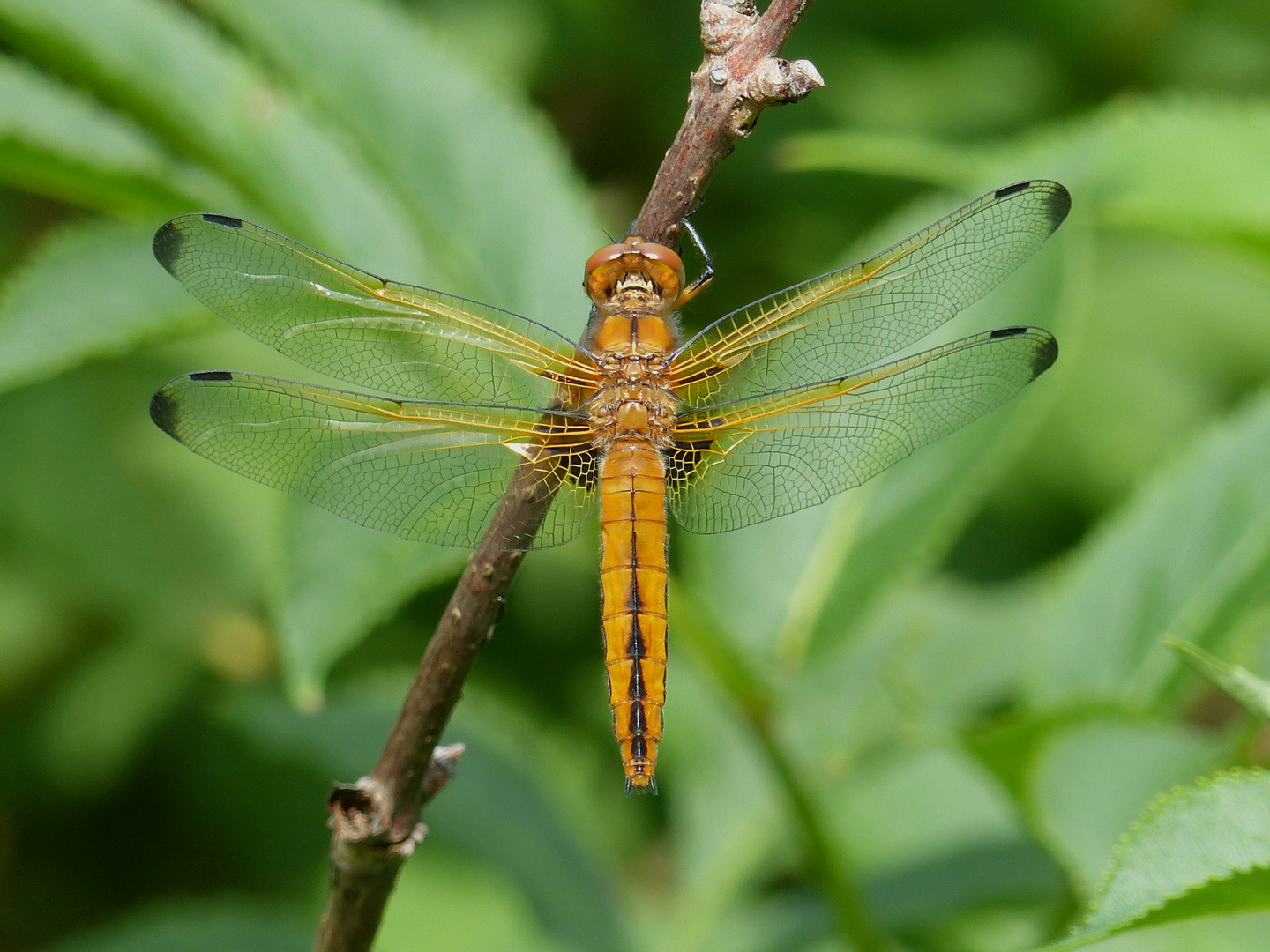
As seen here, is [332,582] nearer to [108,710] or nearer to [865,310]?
[865,310]

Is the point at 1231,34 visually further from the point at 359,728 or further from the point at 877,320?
the point at 359,728

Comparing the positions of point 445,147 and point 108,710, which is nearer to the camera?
point 445,147

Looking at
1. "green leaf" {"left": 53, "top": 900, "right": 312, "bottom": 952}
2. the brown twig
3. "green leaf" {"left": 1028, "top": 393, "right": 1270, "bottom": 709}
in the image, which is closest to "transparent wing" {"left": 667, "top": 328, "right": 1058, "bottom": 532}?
"green leaf" {"left": 1028, "top": 393, "right": 1270, "bottom": 709}

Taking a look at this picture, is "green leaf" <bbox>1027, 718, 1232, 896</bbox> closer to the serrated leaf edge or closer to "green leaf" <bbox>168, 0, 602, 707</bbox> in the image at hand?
the serrated leaf edge

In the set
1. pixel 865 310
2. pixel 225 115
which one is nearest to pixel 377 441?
pixel 225 115

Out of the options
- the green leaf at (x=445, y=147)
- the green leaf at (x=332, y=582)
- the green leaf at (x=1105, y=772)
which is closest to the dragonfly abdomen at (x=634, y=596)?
the green leaf at (x=332, y=582)

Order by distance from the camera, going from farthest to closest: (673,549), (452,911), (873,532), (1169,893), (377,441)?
(673,549)
(452,911)
(873,532)
(377,441)
(1169,893)
